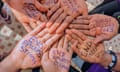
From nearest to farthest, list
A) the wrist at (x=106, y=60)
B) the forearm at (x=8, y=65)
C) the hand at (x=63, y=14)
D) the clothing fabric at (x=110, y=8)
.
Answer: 1. the forearm at (x=8, y=65)
2. the hand at (x=63, y=14)
3. the wrist at (x=106, y=60)
4. the clothing fabric at (x=110, y=8)

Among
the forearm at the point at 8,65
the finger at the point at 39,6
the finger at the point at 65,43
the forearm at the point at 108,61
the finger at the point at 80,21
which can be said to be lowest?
the forearm at the point at 108,61

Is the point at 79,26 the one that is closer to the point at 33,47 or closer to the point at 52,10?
the point at 52,10

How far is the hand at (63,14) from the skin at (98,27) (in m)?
0.04

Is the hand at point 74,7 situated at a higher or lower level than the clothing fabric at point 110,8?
higher

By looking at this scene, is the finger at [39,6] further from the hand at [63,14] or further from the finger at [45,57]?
the finger at [45,57]

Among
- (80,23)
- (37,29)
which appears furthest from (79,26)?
(37,29)

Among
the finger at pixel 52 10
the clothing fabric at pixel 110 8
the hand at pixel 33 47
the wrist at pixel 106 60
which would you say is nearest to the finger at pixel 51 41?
the hand at pixel 33 47

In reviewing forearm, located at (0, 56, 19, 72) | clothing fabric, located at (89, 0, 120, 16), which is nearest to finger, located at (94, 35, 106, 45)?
clothing fabric, located at (89, 0, 120, 16)

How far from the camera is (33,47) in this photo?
1164 mm

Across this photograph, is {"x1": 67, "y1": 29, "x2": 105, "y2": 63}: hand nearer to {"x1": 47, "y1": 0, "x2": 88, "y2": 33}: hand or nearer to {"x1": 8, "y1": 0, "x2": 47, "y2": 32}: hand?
{"x1": 47, "y1": 0, "x2": 88, "y2": 33}: hand

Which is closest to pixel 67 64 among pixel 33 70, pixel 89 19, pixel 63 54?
pixel 63 54

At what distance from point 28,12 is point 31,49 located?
0.63 feet

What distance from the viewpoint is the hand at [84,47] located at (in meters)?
1.24

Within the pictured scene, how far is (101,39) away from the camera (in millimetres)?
1257
